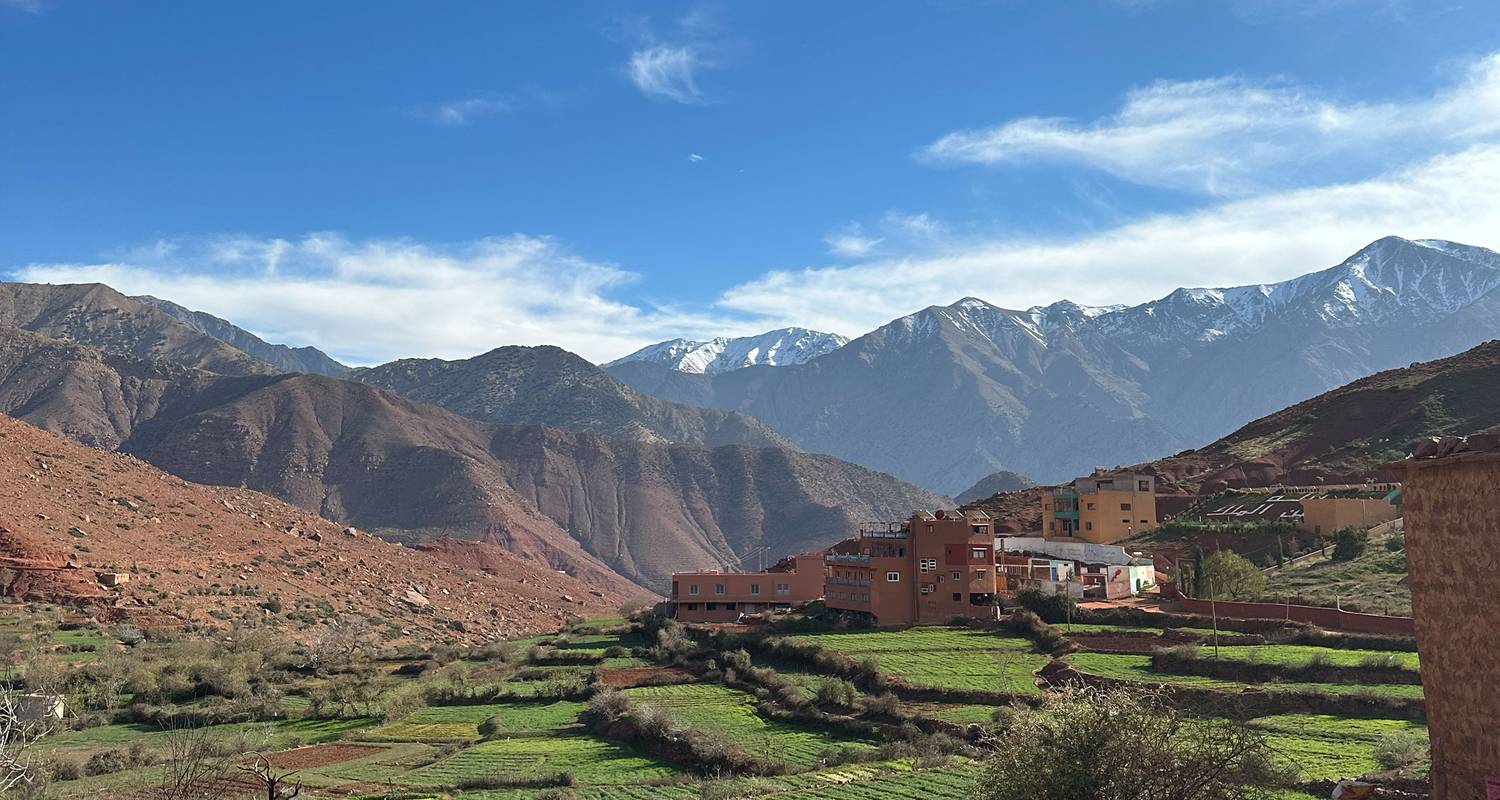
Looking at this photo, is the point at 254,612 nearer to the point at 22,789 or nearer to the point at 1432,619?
the point at 22,789

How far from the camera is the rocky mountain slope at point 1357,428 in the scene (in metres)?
92.1

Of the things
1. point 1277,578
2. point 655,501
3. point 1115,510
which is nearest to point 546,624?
point 1115,510

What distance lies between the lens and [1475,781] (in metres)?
13.8

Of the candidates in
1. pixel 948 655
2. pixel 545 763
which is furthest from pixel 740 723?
pixel 948 655

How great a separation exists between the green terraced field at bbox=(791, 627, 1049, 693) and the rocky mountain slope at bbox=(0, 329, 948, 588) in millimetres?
79007

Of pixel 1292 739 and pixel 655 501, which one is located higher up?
pixel 655 501

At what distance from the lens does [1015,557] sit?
217 ft

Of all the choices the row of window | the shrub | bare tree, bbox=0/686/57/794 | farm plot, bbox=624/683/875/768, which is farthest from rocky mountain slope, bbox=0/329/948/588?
the shrub

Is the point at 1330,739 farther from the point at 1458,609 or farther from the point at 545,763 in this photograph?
the point at 545,763

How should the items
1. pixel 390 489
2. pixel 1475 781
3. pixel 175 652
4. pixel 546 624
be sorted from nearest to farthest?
pixel 1475 781, pixel 175 652, pixel 546 624, pixel 390 489

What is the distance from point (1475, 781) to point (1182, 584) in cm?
4646

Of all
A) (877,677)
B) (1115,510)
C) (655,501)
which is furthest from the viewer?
(655,501)

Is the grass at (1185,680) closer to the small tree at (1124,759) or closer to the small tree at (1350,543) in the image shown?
the small tree at (1124,759)

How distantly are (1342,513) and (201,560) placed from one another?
2772 inches
